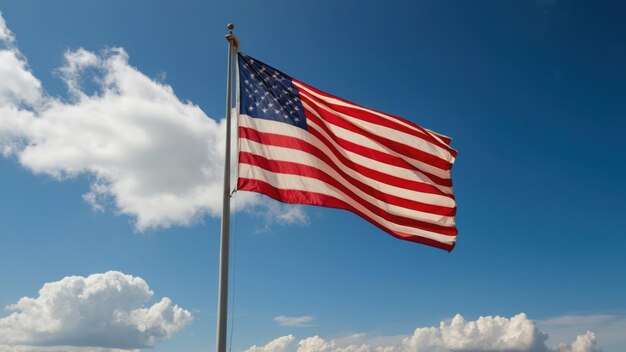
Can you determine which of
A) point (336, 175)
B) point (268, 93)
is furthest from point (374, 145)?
point (268, 93)

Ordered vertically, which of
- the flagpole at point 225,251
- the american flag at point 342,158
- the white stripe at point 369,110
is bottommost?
the flagpole at point 225,251

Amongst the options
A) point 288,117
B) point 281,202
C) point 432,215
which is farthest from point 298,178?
point 432,215

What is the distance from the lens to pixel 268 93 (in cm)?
1852

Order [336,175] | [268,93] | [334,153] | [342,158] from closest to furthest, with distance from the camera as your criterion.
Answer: [268,93] < [336,175] < [334,153] < [342,158]

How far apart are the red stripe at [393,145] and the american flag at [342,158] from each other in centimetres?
4

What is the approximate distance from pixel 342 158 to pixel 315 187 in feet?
7.90

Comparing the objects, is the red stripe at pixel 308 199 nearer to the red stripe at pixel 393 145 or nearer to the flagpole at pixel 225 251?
the flagpole at pixel 225 251

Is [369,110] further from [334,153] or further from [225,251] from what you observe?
[225,251]

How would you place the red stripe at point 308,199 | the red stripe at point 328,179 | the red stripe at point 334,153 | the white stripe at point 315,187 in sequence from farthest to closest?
the red stripe at point 334,153 < the red stripe at point 328,179 < the white stripe at point 315,187 < the red stripe at point 308,199

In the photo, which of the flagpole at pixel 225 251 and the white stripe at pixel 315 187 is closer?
the flagpole at pixel 225 251

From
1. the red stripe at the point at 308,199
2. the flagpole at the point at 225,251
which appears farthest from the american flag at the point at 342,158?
the flagpole at the point at 225,251

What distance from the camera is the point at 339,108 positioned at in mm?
20094

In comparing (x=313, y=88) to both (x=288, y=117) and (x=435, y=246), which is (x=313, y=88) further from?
(x=435, y=246)

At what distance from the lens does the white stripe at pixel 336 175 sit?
17.2 metres
